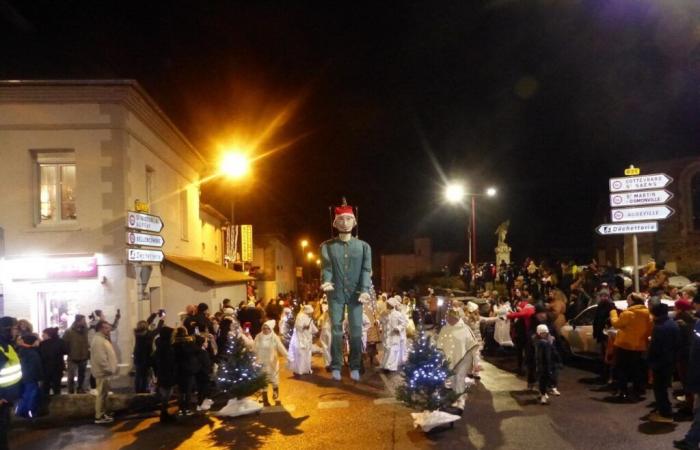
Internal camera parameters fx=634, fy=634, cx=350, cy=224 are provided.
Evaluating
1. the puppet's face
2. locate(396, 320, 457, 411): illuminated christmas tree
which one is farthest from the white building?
locate(396, 320, 457, 411): illuminated christmas tree

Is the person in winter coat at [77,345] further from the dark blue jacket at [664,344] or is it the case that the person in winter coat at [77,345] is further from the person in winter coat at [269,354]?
the dark blue jacket at [664,344]

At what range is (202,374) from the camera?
1155cm

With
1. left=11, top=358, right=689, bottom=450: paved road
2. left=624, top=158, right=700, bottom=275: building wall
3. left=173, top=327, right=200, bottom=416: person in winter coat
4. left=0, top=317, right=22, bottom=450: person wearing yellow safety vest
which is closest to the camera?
left=0, top=317, right=22, bottom=450: person wearing yellow safety vest

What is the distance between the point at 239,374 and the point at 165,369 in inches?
55.9

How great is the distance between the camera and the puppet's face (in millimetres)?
12234

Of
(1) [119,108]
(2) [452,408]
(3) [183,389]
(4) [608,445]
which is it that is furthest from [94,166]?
(4) [608,445]

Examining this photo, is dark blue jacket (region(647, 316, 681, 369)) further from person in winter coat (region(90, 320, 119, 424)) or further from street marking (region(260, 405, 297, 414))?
person in winter coat (region(90, 320, 119, 424))

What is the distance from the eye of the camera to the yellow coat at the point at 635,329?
34.2ft

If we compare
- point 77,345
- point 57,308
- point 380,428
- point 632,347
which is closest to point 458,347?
point 380,428

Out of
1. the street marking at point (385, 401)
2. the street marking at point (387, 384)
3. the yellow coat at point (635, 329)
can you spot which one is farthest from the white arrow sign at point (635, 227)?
the street marking at point (385, 401)

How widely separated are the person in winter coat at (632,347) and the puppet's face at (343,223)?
5069 millimetres

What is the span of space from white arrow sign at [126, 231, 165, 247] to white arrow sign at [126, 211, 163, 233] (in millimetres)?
160

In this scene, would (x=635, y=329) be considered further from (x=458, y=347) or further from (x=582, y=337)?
(x=582, y=337)

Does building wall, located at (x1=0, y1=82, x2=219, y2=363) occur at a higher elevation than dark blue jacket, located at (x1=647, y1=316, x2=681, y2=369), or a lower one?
higher
